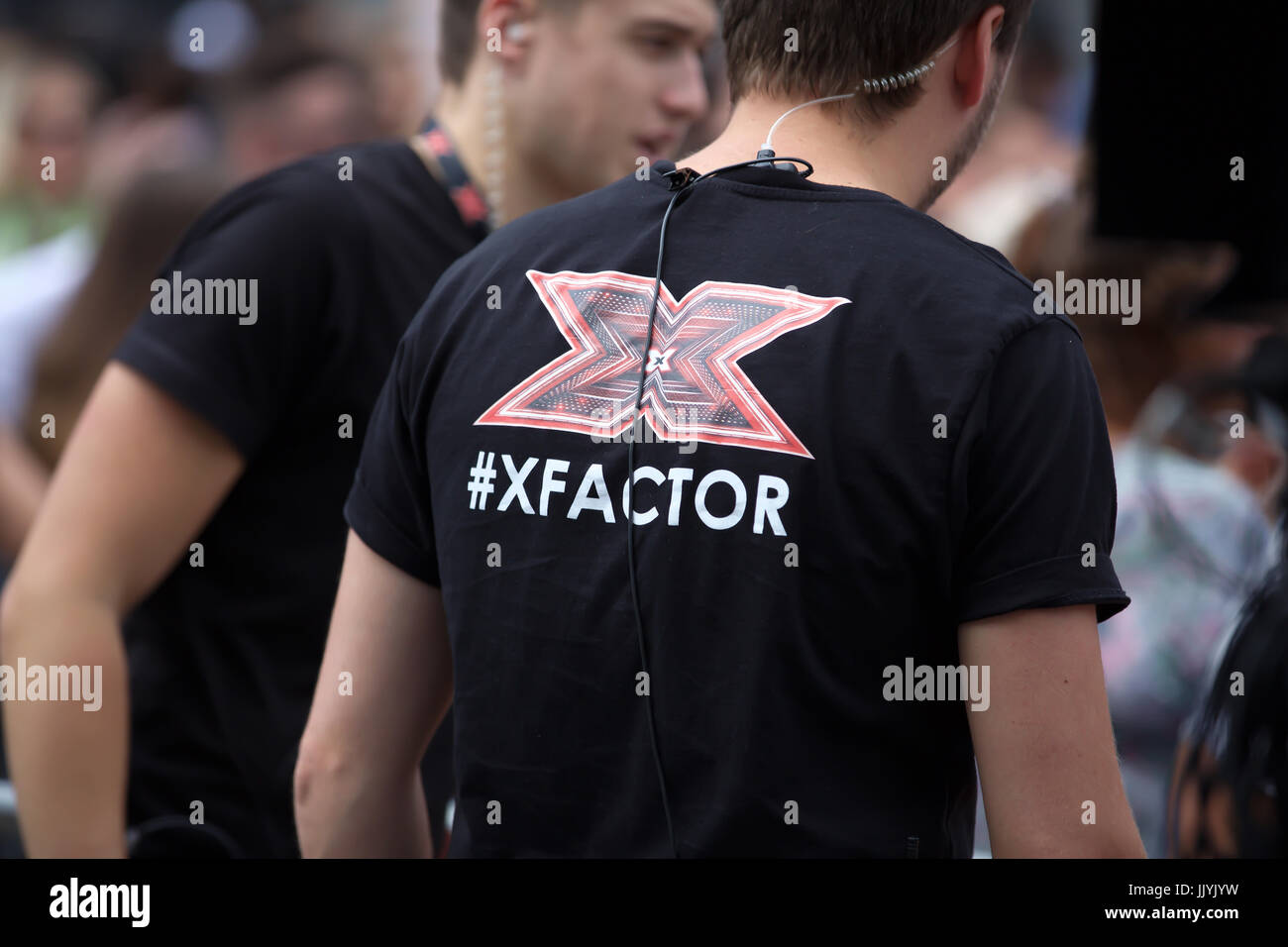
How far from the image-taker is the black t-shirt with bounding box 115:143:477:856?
180 cm

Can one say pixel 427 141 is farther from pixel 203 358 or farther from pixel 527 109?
pixel 203 358

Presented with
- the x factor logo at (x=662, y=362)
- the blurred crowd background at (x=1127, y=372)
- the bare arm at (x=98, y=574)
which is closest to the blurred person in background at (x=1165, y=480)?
the blurred crowd background at (x=1127, y=372)

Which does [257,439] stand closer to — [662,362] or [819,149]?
[662,362]

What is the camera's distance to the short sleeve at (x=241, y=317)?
5.79 feet

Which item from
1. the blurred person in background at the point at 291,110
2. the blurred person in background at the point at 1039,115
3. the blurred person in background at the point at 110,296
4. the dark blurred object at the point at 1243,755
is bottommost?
the dark blurred object at the point at 1243,755

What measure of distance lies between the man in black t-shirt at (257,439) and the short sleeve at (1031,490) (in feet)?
3.18

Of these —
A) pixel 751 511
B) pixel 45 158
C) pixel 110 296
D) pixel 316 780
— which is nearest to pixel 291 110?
pixel 110 296

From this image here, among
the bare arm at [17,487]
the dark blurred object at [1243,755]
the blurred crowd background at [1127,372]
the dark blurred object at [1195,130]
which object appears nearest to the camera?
the dark blurred object at [1243,755]

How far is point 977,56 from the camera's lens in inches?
51.3

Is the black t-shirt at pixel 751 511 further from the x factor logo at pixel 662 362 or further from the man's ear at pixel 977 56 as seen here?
the man's ear at pixel 977 56

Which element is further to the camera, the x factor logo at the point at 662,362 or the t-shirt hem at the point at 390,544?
the t-shirt hem at the point at 390,544

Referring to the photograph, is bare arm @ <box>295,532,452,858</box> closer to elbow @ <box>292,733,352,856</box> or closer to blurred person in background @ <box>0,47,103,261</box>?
elbow @ <box>292,733,352,856</box>
